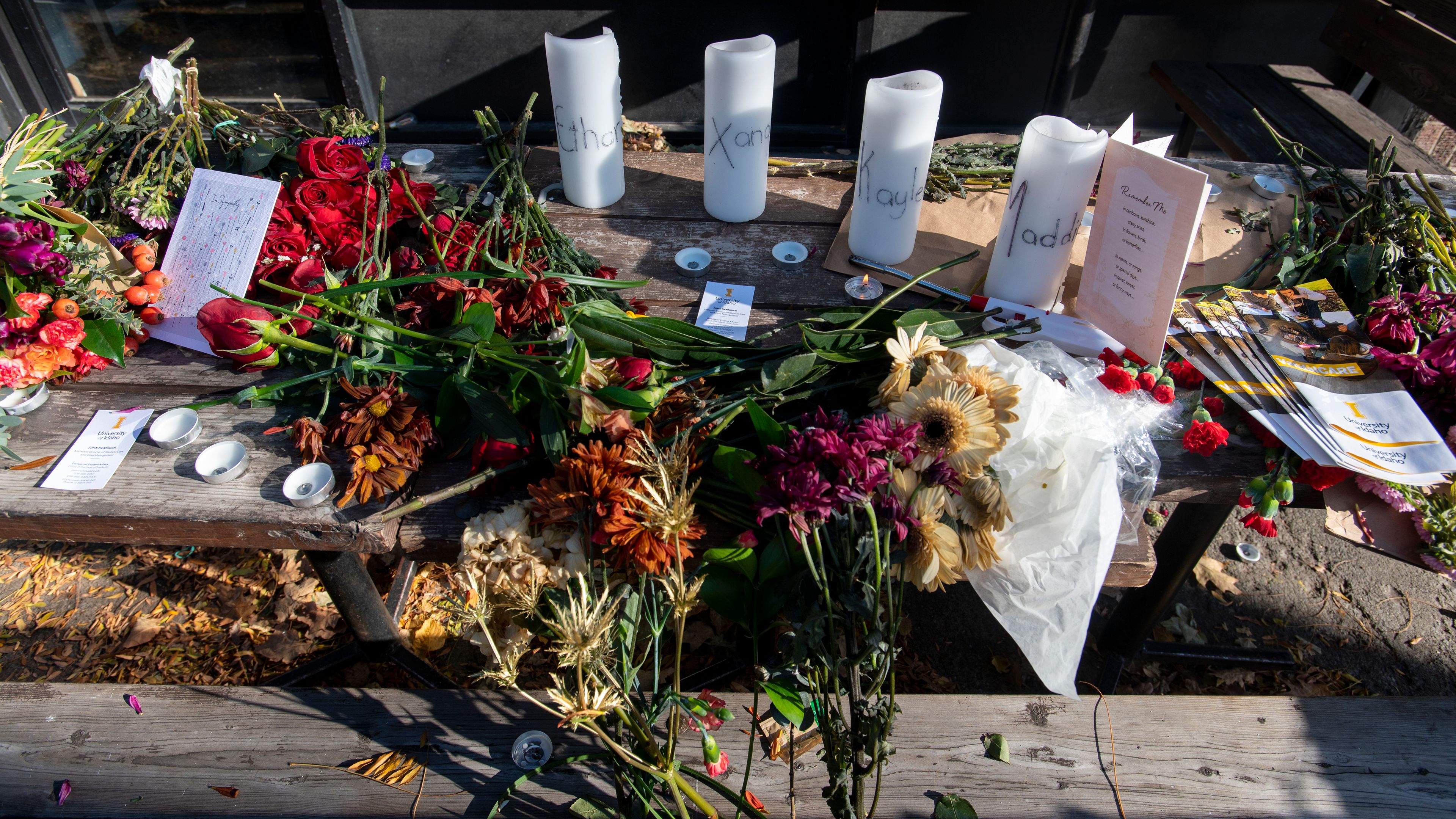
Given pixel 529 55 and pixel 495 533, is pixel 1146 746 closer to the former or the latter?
pixel 495 533

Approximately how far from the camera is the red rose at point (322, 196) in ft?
3.82

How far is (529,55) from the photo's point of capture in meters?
2.74

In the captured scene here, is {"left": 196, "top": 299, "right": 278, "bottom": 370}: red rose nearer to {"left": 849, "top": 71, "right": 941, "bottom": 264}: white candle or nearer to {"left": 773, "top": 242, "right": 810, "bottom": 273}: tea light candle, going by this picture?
{"left": 773, "top": 242, "right": 810, "bottom": 273}: tea light candle

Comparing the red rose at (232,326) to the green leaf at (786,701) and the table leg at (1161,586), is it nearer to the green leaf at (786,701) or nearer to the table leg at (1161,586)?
the green leaf at (786,701)

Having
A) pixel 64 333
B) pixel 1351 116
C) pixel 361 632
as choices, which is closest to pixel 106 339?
pixel 64 333

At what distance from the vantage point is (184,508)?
0.94 metres

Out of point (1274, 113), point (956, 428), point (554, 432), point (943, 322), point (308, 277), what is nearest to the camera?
point (956, 428)

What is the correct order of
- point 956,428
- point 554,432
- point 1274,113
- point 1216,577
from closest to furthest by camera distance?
point 956,428
point 554,432
point 1216,577
point 1274,113

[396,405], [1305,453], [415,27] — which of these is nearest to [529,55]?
[415,27]

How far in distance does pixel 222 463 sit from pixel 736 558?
0.68m

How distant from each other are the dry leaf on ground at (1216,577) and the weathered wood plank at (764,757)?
32.3 inches

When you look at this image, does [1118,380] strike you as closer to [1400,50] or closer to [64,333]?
[64,333]

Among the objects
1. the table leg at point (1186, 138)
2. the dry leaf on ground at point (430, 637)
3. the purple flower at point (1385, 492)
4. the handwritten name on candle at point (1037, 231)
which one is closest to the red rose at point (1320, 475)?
the purple flower at point (1385, 492)

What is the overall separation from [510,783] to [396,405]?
1.59 ft
